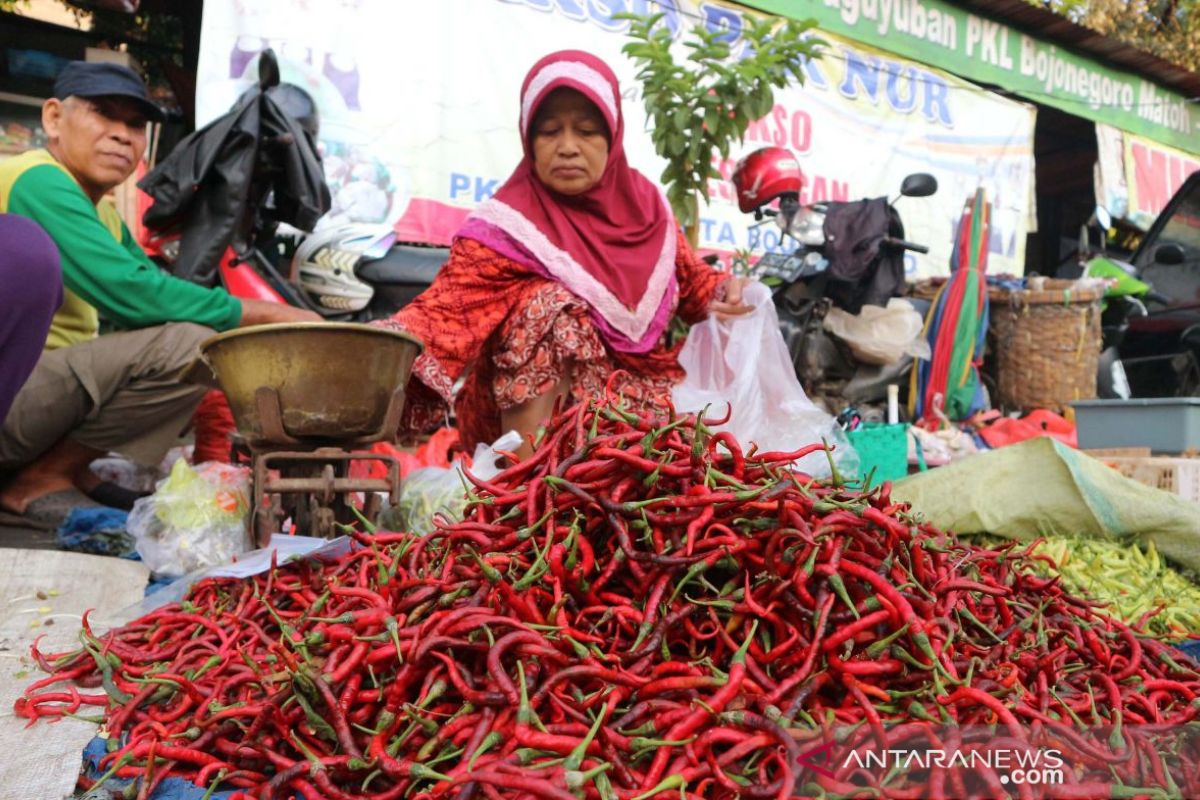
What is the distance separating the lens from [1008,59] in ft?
28.4

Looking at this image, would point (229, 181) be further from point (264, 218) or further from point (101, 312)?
point (101, 312)

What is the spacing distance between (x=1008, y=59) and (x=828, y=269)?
469cm

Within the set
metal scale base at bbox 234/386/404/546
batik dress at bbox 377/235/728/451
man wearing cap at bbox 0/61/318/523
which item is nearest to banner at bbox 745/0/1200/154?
batik dress at bbox 377/235/728/451

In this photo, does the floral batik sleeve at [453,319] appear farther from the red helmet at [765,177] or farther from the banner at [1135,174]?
the banner at [1135,174]

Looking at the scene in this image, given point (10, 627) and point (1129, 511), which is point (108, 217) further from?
point (1129, 511)

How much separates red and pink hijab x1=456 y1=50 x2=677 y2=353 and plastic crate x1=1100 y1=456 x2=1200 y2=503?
2.05 m

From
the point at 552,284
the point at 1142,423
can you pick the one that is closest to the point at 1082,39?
the point at 1142,423

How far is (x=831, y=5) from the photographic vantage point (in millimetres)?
7328

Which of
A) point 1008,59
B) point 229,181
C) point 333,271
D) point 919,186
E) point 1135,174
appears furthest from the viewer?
point 1135,174

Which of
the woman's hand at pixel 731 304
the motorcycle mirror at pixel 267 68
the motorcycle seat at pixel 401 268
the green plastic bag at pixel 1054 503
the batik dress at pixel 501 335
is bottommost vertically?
the green plastic bag at pixel 1054 503

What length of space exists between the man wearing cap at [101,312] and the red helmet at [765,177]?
303 centimetres

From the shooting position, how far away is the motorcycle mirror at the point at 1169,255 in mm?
6879

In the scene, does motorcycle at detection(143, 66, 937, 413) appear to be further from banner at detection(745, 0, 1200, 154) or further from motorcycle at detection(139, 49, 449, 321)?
banner at detection(745, 0, 1200, 154)

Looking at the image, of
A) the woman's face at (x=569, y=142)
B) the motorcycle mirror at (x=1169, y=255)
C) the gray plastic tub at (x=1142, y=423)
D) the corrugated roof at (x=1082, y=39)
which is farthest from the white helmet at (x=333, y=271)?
the corrugated roof at (x=1082, y=39)
